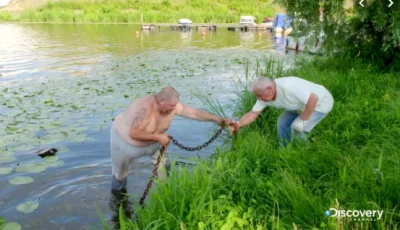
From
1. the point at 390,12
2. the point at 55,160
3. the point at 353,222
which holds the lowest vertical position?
the point at 55,160

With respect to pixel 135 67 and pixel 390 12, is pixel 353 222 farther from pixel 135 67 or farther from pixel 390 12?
pixel 135 67

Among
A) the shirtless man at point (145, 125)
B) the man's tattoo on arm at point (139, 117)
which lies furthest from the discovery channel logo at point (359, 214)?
the man's tattoo on arm at point (139, 117)

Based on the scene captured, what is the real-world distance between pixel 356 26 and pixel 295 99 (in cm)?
688

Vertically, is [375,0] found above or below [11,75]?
above

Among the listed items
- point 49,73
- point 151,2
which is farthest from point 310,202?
point 151,2

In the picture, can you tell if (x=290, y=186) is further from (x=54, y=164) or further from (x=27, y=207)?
(x=54, y=164)

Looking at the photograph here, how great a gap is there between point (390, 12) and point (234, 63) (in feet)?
38.3

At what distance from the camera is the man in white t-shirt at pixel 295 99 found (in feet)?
17.7

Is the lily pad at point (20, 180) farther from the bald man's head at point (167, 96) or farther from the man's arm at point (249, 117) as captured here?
the man's arm at point (249, 117)

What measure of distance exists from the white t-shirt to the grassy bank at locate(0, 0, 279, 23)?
186 feet

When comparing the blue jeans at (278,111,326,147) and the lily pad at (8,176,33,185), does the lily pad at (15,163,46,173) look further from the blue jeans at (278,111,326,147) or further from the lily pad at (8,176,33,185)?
the blue jeans at (278,111,326,147)

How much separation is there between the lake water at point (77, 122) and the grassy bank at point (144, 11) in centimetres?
4132

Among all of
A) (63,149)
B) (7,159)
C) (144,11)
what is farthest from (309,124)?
(144,11)

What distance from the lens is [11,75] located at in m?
17.1
